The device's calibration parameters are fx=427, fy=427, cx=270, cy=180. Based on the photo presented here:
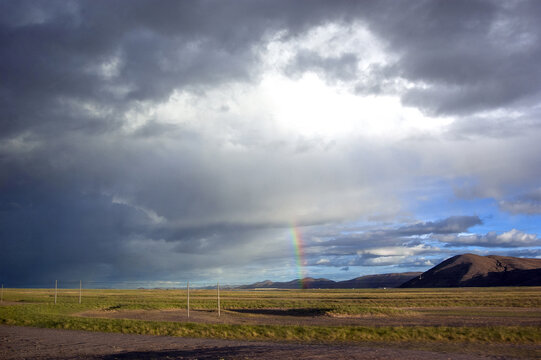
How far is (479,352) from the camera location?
2056 cm

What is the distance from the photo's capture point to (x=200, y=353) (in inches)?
720

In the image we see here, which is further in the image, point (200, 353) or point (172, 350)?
point (172, 350)

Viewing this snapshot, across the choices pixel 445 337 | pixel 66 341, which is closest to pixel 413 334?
pixel 445 337

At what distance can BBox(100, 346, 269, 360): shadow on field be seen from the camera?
17344 mm

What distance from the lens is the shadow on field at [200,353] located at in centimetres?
1734

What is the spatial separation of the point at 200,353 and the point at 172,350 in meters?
2.13

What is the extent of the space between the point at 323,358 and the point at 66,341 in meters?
14.7

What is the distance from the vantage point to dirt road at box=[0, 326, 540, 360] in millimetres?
17562

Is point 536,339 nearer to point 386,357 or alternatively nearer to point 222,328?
point 386,357

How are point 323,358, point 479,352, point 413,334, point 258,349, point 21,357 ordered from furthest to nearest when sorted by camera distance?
point 413,334 < point 479,352 < point 258,349 < point 21,357 < point 323,358

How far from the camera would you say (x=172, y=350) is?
776 inches

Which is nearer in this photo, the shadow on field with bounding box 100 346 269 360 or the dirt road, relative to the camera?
the shadow on field with bounding box 100 346 269 360

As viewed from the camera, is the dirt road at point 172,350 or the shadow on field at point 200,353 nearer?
the shadow on field at point 200,353

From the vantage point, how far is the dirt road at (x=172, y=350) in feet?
57.6
